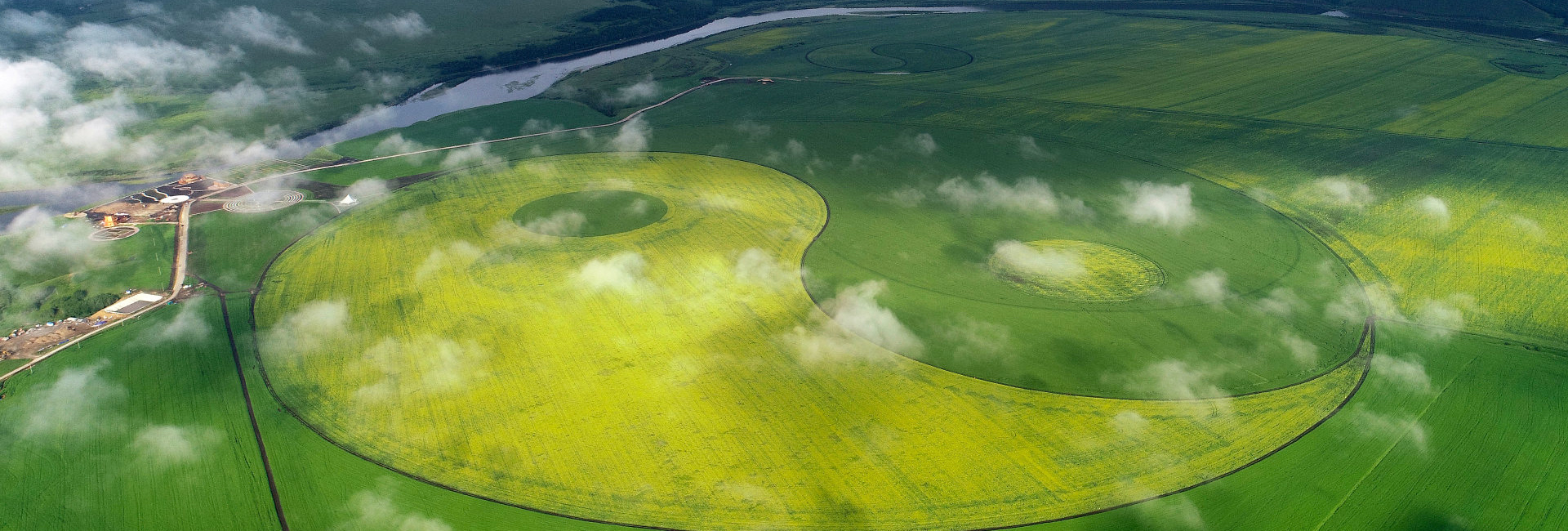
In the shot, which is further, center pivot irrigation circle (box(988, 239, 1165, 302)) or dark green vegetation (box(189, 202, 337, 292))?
dark green vegetation (box(189, 202, 337, 292))

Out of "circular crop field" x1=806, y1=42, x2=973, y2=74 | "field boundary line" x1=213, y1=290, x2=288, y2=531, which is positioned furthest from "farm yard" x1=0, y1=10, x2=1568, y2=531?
"circular crop field" x1=806, y1=42, x2=973, y2=74

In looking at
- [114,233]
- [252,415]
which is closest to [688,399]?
[252,415]

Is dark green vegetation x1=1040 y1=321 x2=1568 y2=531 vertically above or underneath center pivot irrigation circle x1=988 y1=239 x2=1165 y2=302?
underneath

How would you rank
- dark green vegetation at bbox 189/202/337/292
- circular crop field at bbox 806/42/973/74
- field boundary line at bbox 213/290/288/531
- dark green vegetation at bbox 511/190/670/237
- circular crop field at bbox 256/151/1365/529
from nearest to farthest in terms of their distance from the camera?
field boundary line at bbox 213/290/288/531, circular crop field at bbox 256/151/1365/529, dark green vegetation at bbox 189/202/337/292, dark green vegetation at bbox 511/190/670/237, circular crop field at bbox 806/42/973/74

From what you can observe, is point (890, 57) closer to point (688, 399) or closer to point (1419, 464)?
point (688, 399)

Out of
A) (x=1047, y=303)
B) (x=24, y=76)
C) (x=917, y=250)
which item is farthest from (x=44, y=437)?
(x=24, y=76)

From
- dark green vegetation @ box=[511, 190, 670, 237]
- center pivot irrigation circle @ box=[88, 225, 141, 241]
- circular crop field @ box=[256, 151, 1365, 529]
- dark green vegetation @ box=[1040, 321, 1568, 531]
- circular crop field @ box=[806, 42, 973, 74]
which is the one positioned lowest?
dark green vegetation @ box=[1040, 321, 1568, 531]

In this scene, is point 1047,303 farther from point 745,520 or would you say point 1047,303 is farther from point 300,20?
point 300,20

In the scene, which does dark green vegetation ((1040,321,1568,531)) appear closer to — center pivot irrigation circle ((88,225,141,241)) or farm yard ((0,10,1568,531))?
farm yard ((0,10,1568,531))
